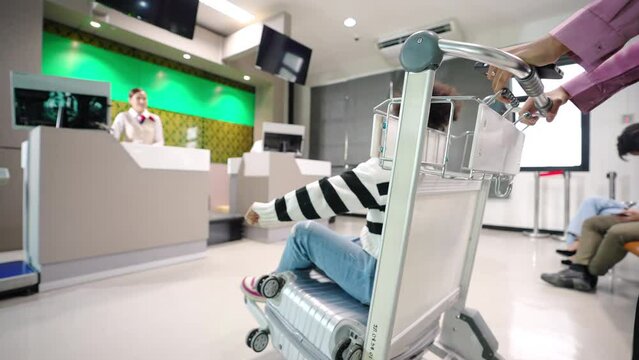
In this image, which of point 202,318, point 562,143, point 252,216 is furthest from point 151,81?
point 562,143

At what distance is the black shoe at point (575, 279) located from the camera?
204 centimetres

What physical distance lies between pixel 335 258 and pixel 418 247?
12.9 inches

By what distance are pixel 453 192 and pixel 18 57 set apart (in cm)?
447

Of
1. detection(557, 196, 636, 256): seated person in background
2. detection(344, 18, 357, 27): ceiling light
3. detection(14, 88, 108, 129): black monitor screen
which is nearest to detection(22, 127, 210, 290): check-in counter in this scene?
detection(14, 88, 108, 129): black monitor screen

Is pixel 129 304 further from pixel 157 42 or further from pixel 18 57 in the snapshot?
pixel 157 42

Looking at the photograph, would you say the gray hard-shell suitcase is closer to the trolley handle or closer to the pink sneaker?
the pink sneaker

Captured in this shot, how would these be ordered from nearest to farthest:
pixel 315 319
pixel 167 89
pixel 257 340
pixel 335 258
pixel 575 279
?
pixel 315 319, pixel 335 258, pixel 257 340, pixel 575 279, pixel 167 89

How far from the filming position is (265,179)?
134 inches

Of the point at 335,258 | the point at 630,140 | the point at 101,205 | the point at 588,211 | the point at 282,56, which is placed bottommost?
the point at 101,205

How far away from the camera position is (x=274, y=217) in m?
1.14

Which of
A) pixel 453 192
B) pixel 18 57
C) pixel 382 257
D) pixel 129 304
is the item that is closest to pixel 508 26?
pixel 453 192

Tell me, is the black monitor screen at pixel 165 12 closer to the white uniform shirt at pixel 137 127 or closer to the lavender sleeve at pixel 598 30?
the white uniform shirt at pixel 137 127

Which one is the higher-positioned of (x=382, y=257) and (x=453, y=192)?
(x=453, y=192)

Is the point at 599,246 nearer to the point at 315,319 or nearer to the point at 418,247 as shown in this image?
the point at 418,247
